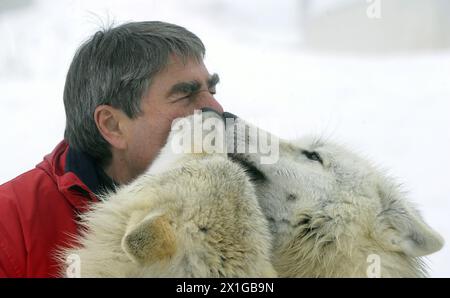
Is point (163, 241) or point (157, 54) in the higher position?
point (157, 54)

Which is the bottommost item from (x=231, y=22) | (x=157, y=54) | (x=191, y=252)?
(x=191, y=252)

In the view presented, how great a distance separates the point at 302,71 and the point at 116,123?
11.6 metres

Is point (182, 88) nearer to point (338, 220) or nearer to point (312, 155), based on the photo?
point (312, 155)

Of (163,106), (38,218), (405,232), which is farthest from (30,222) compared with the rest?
Answer: (405,232)

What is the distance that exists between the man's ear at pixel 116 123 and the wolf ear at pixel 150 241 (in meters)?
A: 1.27

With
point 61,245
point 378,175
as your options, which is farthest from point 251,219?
point 61,245

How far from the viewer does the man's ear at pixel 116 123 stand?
3459 millimetres

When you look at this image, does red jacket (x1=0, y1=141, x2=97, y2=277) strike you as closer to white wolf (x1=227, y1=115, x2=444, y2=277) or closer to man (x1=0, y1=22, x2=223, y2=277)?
man (x1=0, y1=22, x2=223, y2=277)

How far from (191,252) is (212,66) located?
12.7 metres

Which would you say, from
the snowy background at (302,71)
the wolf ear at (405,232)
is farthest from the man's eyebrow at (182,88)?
the snowy background at (302,71)

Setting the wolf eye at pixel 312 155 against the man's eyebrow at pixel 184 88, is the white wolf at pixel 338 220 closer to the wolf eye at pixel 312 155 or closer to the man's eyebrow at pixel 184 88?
the wolf eye at pixel 312 155
